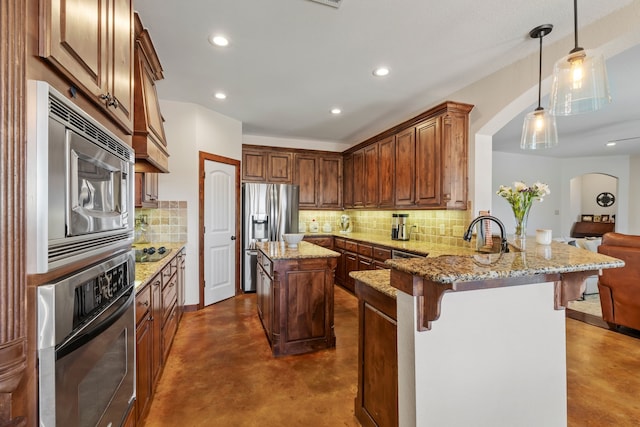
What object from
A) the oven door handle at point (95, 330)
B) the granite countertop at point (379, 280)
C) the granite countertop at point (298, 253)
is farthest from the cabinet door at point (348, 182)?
the oven door handle at point (95, 330)

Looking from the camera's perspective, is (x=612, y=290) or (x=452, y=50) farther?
(x=612, y=290)

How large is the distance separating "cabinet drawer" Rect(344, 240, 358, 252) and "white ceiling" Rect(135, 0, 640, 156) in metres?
2.03

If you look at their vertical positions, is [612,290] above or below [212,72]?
below

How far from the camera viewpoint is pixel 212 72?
9.81 feet

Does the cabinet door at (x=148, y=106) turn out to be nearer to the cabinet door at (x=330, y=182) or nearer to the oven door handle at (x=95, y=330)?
the oven door handle at (x=95, y=330)

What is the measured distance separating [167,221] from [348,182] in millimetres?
3215

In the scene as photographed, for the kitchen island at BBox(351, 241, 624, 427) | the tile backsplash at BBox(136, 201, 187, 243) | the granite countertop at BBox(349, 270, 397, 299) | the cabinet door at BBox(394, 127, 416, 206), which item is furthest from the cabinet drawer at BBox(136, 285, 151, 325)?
the cabinet door at BBox(394, 127, 416, 206)

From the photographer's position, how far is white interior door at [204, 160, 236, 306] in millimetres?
4051

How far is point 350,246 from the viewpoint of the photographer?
4.78 m

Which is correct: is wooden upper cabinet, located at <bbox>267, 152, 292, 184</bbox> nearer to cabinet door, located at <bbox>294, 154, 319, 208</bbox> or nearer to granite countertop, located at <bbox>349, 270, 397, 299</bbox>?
cabinet door, located at <bbox>294, 154, 319, 208</bbox>

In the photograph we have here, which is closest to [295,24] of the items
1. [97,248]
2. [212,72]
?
[212,72]

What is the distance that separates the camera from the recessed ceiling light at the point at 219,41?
7.81 feet

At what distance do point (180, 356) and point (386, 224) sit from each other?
3.60 m

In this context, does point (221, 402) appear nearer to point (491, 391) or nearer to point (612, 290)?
point (491, 391)
